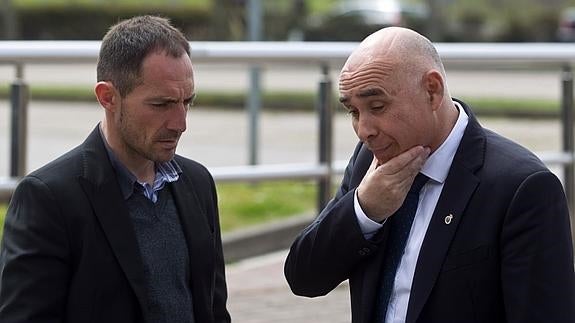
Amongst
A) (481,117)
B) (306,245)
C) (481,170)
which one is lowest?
(481,117)

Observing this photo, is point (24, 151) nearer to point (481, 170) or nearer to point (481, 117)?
point (481, 170)

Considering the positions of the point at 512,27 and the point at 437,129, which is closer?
the point at 437,129

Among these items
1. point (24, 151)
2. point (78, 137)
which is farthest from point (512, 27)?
point (24, 151)

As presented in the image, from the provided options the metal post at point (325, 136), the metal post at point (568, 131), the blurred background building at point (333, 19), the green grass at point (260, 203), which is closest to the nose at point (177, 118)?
the metal post at point (325, 136)

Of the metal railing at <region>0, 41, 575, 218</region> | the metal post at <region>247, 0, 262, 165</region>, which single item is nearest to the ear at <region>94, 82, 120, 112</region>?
the metal railing at <region>0, 41, 575, 218</region>

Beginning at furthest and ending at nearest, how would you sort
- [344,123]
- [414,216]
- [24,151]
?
[344,123], [24,151], [414,216]

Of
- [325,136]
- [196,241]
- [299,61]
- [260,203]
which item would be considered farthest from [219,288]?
[260,203]

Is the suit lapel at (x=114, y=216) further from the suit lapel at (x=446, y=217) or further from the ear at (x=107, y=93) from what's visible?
the suit lapel at (x=446, y=217)

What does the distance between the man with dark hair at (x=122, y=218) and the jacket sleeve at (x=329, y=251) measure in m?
0.25

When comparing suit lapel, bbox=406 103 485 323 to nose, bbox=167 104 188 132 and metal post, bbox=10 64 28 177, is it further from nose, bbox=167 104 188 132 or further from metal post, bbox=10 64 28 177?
metal post, bbox=10 64 28 177

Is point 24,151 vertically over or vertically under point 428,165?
under

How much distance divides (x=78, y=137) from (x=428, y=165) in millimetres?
7915

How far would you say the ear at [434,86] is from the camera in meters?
3.04

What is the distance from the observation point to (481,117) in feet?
55.1
